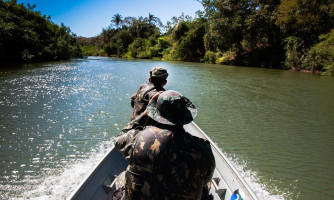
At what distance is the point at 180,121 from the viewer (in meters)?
1.61

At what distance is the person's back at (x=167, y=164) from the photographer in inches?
59.6

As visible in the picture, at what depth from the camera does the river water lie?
374 cm

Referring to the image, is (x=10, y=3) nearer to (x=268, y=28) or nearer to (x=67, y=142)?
(x=67, y=142)

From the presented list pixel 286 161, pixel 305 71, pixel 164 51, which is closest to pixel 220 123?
pixel 286 161

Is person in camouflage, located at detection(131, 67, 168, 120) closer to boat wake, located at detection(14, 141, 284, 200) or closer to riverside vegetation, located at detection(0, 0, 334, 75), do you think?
boat wake, located at detection(14, 141, 284, 200)

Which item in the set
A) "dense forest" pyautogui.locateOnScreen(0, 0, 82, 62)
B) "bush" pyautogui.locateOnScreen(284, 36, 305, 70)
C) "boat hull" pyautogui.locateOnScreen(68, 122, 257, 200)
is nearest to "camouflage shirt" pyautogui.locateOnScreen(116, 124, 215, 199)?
"boat hull" pyautogui.locateOnScreen(68, 122, 257, 200)

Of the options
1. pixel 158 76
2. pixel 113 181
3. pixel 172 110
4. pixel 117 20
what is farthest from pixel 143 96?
pixel 117 20

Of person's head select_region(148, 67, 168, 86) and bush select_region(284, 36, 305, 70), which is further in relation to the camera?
bush select_region(284, 36, 305, 70)

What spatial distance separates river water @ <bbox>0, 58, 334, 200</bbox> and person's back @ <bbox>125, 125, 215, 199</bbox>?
2.44 meters

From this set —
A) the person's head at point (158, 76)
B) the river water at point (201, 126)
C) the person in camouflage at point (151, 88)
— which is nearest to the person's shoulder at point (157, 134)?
the person in camouflage at point (151, 88)

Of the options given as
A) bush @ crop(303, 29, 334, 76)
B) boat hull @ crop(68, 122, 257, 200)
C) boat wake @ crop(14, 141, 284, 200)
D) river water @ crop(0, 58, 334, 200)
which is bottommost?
boat wake @ crop(14, 141, 284, 200)

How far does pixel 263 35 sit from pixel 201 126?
24.4 meters

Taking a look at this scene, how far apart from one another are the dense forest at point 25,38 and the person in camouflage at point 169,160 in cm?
2100

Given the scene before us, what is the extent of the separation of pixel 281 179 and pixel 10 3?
1147 inches
